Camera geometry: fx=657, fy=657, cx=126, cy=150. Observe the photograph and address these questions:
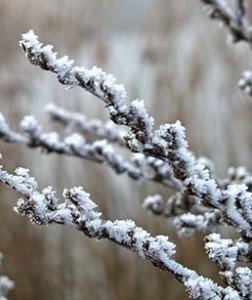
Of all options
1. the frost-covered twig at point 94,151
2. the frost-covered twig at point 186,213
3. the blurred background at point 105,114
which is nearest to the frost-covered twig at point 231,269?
the frost-covered twig at point 186,213

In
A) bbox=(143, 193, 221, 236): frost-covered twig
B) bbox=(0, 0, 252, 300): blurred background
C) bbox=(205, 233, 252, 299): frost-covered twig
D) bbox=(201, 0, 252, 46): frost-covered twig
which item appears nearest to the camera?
bbox=(205, 233, 252, 299): frost-covered twig

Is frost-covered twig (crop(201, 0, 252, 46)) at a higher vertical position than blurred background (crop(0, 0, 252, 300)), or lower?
lower

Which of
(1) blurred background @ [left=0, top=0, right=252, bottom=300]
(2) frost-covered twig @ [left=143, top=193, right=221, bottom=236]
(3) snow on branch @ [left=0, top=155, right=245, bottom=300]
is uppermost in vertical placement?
(1) blurred background @ [left=0, top=0, right=252, bottom=300]

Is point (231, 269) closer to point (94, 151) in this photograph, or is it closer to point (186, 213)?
point (186, 213)

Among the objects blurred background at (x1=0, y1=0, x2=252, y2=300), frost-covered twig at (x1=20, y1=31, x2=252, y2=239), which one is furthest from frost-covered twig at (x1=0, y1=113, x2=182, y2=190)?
blurred background at (x1=0, y1=0, x2=252, y2=300)

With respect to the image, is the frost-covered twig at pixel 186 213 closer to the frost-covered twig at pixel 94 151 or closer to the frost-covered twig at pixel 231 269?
the frost-covered twig at pixel 94 151

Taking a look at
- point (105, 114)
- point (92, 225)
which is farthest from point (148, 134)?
point (105, 114)

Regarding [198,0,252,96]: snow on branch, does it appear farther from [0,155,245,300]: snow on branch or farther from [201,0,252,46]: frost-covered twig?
[0,155,245,300]: snow on branch
